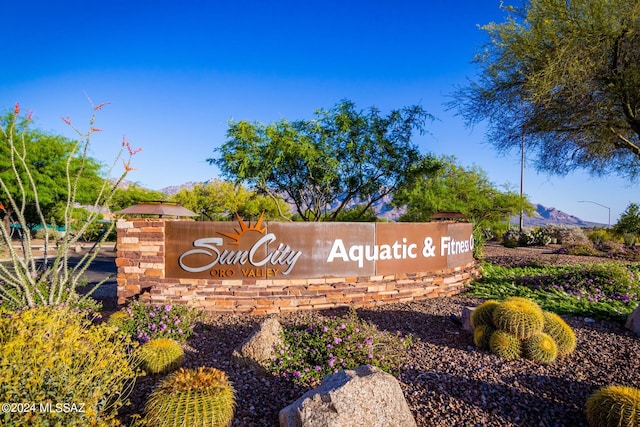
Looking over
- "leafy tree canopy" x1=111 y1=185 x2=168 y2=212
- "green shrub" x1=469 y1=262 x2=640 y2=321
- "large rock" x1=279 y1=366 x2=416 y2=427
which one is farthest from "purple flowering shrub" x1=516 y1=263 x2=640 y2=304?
"leafy tree canopy" x1=111 y1=185 x2=168 y2=212

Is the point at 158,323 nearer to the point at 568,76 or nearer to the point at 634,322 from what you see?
the point at 634,322

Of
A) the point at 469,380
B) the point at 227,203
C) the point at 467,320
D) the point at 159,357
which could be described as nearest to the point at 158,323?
the point at 159,357

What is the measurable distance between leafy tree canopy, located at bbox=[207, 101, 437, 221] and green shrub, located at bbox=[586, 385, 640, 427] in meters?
12.6

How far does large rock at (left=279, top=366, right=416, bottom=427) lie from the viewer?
2857mm

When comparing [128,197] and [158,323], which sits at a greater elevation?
[128,197]

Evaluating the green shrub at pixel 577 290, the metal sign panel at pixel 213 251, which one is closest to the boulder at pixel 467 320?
the green shrub at pixel 577 290

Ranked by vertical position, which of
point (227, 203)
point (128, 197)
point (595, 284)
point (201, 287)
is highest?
point (128, 197)

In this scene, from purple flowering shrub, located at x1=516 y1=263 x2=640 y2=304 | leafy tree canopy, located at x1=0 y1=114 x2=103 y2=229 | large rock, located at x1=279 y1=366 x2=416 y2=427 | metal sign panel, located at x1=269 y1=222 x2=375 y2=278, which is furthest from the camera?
leafy tree canopy, located at x1=0 y1=114 x2=103 y2=229

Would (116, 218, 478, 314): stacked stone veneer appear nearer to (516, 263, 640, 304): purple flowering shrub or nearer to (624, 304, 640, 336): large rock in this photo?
(624, 304, 640, 336): large rock

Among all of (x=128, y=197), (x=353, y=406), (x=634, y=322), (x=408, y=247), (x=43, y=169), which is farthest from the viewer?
(x=128, y=197)

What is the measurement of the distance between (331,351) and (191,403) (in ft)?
5.88

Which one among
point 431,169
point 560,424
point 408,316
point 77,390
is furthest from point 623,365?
point 431,169

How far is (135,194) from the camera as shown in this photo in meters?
36.6

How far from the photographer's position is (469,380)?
4.04 m
